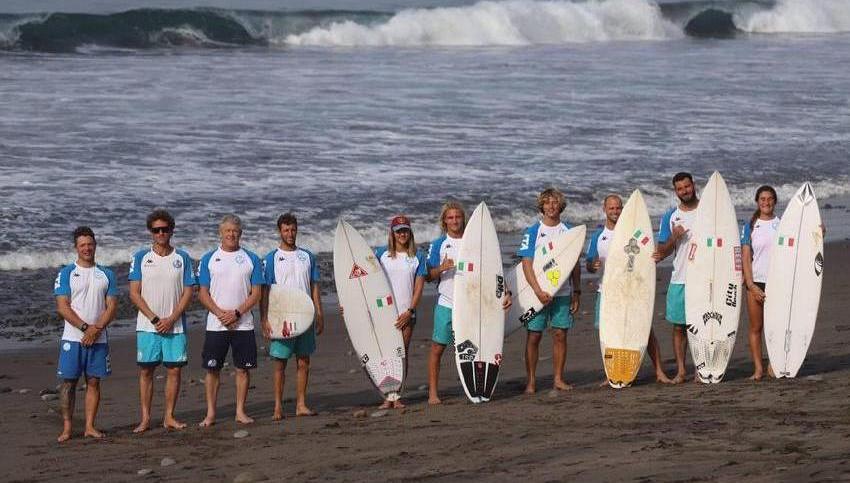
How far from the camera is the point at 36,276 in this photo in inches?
532

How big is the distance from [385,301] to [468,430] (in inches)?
65.0

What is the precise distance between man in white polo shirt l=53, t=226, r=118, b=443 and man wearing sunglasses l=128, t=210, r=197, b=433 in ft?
0.68

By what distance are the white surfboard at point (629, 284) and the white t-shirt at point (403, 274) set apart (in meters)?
1.38

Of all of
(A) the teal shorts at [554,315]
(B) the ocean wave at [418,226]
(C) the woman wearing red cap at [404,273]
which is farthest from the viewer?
(B) the ocean wave at [418,226]

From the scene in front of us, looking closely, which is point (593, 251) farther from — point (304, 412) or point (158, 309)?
point (158, 309)

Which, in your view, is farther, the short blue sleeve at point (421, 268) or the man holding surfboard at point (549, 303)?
the man holding surfboard at point (549, 303)

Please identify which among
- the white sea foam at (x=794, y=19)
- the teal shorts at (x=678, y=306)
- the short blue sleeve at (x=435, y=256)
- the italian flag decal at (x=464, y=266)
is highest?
the white sea foam at (x=794, y=19)

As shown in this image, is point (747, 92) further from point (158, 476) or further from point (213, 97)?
point (158, 476)

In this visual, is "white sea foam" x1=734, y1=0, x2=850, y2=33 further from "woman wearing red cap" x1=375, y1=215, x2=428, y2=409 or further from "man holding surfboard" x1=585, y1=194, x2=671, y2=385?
"woman wearing red cap" x1=375, y1=215, x2=428, y2=409

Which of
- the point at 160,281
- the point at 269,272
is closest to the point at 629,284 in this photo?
the point at 269,272

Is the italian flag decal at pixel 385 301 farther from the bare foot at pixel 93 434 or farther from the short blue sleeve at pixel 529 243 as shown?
the bare foot at pixel 93 434

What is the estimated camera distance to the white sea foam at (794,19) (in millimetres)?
51906

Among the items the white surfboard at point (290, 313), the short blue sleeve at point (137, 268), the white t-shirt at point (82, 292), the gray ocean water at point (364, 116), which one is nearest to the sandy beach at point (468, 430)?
the white surfboard at point (290, 313)

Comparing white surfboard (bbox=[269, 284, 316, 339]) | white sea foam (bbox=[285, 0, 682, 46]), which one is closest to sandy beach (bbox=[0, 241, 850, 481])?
white surfboard (bbox=[269, 284, 316, 339])
